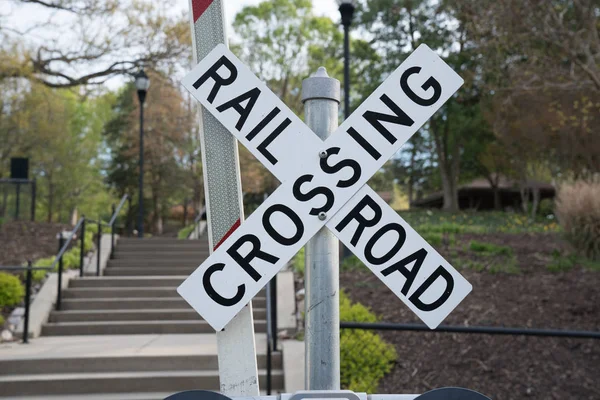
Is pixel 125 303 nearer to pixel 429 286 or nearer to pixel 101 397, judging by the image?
pixel 101 397

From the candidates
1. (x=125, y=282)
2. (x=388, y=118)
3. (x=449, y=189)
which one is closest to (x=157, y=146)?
(x=449, y=189)

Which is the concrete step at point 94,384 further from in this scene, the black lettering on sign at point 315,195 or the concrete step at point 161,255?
the concrete step at point 161,255

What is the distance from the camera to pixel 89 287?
9.26m

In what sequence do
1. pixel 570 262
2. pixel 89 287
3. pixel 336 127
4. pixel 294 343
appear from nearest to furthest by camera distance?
pixel 336 127 → pixel 294 343 → pixel 570 262 → pixel 89 287

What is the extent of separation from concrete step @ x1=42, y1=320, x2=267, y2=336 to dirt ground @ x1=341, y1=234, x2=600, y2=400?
83.6 inches

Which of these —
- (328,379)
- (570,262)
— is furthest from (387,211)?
(570,262)

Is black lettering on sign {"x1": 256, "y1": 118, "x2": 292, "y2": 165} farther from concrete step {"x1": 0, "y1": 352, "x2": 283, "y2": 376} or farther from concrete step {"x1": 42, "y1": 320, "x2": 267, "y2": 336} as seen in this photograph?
concrete step {"x1": 42, "y1": 320, "x2": 267, "y2": 336}

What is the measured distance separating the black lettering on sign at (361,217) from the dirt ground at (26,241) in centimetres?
971

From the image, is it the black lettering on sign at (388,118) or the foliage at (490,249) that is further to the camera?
the foliage at (490,249)

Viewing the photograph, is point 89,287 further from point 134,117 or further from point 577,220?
point 134,117

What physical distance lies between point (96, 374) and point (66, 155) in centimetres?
3387

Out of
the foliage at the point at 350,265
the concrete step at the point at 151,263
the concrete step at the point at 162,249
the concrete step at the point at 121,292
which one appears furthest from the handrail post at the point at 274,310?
the concrete step at the point at 162,249

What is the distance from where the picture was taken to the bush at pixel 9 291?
8102mm

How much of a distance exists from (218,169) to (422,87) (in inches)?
26.4
